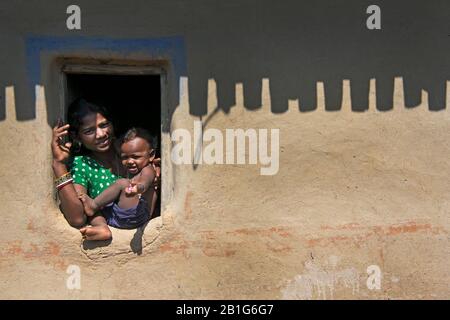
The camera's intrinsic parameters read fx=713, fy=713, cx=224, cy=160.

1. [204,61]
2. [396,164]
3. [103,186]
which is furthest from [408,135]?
[103,186]

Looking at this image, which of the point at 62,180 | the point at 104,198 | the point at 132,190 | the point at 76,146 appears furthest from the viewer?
the point at 76,146

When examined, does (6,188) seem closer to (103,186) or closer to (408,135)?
(103,186)

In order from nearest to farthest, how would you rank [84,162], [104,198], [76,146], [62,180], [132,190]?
[132,190], [62,180], [104,198], [84,162], [76,146]

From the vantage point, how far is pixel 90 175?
4.83m

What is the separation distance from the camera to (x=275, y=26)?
15.1ft

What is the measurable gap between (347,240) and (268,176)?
2.19 ft

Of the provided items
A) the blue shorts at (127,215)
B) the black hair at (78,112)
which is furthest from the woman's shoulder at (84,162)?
the blue shorts at (127,215)

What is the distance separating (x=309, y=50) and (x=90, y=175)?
1.68 m

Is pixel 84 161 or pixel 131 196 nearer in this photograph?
pixel 131 196

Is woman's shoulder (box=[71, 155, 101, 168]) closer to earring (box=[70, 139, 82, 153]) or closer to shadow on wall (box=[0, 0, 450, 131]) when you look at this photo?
earring (box=[70, 139, 82, 153])

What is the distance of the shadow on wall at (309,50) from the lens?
4598mm

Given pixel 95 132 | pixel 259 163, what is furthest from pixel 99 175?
pixel 259 163

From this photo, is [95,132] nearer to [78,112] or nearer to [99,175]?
[78,112]

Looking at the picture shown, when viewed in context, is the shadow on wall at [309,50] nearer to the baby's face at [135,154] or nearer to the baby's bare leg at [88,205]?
the baby's face at [135,154]
